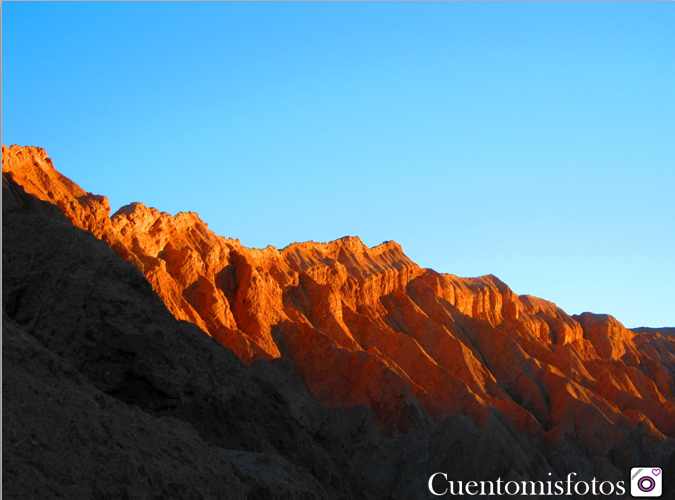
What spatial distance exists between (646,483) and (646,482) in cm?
23

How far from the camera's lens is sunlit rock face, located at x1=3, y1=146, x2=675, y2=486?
45844 mm

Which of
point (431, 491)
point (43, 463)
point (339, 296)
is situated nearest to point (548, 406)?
point (339, 296)

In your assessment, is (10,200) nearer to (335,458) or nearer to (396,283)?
(335,458)

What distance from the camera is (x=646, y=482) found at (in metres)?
A: 44.3

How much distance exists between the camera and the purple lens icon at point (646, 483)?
142 feet

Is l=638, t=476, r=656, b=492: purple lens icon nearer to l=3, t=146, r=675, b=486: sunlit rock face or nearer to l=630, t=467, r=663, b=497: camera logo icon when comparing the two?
l=630, t=467, r=663, b=497: camera logo icon

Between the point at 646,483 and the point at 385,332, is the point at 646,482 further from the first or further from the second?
the point at 385,332

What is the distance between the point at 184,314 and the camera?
45188 mm

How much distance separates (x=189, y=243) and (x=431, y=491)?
26.3 m

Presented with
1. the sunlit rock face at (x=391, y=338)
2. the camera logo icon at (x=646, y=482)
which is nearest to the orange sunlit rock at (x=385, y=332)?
the sunlit rock face at (x=391, y=338)

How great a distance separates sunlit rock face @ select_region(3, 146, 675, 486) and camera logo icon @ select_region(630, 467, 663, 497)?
161 centimetres

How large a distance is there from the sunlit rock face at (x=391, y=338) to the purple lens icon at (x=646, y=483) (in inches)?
77.6

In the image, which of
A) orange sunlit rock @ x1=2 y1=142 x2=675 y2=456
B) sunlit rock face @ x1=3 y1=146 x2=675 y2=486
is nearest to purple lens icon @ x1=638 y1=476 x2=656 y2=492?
sunlit rock face @ x1=3 y1=146 x2=675 y2=486

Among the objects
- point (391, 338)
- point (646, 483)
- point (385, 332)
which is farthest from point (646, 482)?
point (385, 332)
